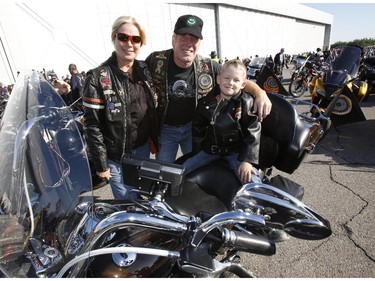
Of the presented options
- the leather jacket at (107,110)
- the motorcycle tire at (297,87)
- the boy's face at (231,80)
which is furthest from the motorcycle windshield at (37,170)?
the motorcycle tire at (297,87)

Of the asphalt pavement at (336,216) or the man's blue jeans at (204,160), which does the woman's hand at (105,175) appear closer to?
the man's blue jeans at (204,160)

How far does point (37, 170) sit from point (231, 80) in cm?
135

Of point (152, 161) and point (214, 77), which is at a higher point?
point (214, 77)

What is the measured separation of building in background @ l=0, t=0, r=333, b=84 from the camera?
14.4m

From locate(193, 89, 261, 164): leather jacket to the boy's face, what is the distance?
5 centimetres

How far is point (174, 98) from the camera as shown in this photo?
2.26 m

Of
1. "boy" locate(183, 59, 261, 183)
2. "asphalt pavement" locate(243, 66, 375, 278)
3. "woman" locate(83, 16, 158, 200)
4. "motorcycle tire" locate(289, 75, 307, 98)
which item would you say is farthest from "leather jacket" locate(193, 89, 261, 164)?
"motorcycle tire" locate(289, 75, 307, 98)

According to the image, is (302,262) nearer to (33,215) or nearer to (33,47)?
(33,215)

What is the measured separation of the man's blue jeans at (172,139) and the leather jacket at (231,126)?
1.22ft

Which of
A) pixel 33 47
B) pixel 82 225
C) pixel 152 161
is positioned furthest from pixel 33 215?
pixel 33 47

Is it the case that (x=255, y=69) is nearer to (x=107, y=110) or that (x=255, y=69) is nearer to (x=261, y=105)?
(x=261, y=105)

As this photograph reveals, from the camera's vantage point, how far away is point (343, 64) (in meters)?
5.87

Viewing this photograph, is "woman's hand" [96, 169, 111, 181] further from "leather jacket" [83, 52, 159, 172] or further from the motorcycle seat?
the motorcycle seat

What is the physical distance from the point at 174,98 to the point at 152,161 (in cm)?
115
